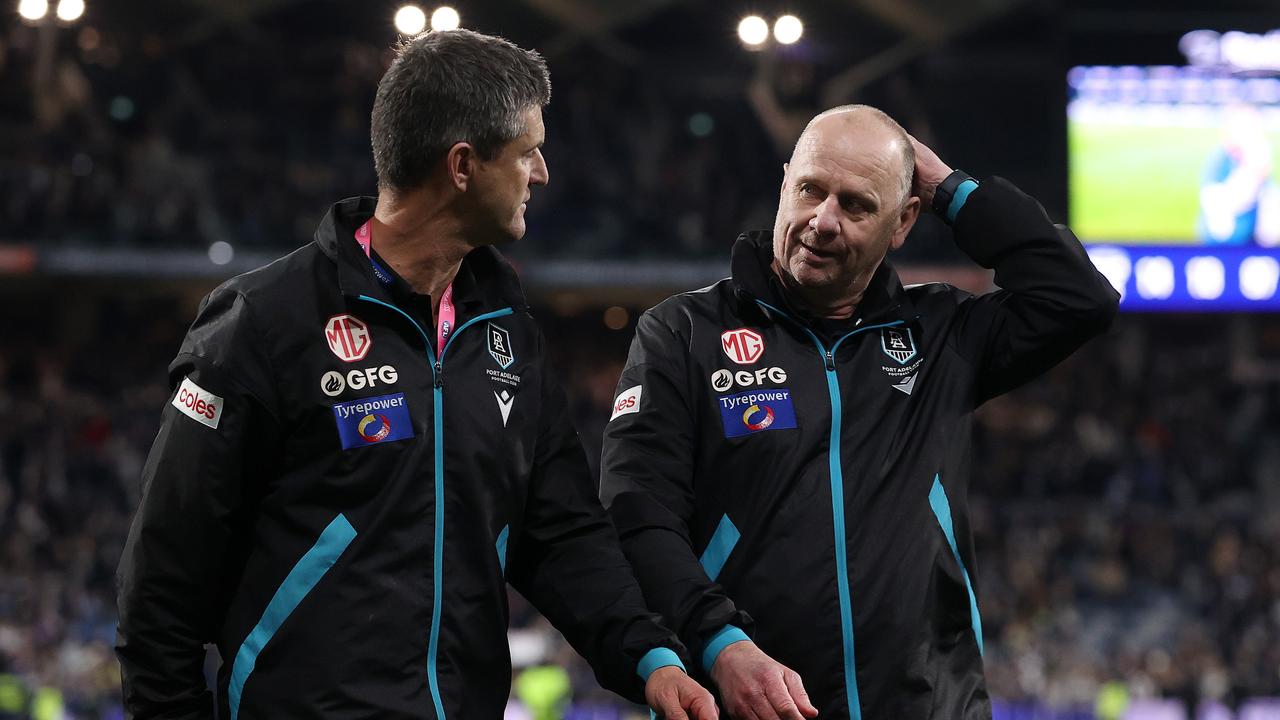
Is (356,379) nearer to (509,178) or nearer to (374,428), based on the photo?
(374,428)

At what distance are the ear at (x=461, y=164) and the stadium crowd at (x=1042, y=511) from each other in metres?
8.74

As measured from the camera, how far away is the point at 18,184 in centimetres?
1377

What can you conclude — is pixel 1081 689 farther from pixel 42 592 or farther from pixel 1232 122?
pixel 42 592

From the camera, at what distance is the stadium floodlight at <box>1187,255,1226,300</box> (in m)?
12.8

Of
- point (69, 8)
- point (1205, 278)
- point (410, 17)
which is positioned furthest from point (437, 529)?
point (1205, 278)

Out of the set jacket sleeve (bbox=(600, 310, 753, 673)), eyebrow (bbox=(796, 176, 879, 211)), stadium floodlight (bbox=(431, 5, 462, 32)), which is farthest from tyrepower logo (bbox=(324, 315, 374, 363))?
stadium floodlight (bbox=(431, 5, 462, 32))

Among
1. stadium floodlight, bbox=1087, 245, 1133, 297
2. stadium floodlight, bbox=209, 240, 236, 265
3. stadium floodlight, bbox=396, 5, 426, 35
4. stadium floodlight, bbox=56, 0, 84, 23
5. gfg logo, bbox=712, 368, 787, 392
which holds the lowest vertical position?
stadium floodlight, bbox=1087, 245, 1133, 297

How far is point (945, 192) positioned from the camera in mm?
2783

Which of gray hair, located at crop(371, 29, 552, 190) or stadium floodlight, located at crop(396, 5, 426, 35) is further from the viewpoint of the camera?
stadium floodlight, located at crop(396, 5, 426, 35)

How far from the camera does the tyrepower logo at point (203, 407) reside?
207 centimetres

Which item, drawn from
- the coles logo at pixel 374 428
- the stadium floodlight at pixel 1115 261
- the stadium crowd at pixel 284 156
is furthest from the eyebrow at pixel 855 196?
the stadium crowd at pixel 284 156

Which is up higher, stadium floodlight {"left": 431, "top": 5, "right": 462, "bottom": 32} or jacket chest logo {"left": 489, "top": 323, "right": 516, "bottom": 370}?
stadium floodlight {"left": 431, "top": 5, "right": 462, "bottom": 32}

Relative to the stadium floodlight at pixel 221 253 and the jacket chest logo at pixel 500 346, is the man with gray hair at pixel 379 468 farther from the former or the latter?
the stadium floodlight at pixel 221 253

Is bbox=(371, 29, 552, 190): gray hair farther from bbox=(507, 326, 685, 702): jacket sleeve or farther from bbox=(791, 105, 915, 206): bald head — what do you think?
bbox=(791, 105, 915, 206): bald head
